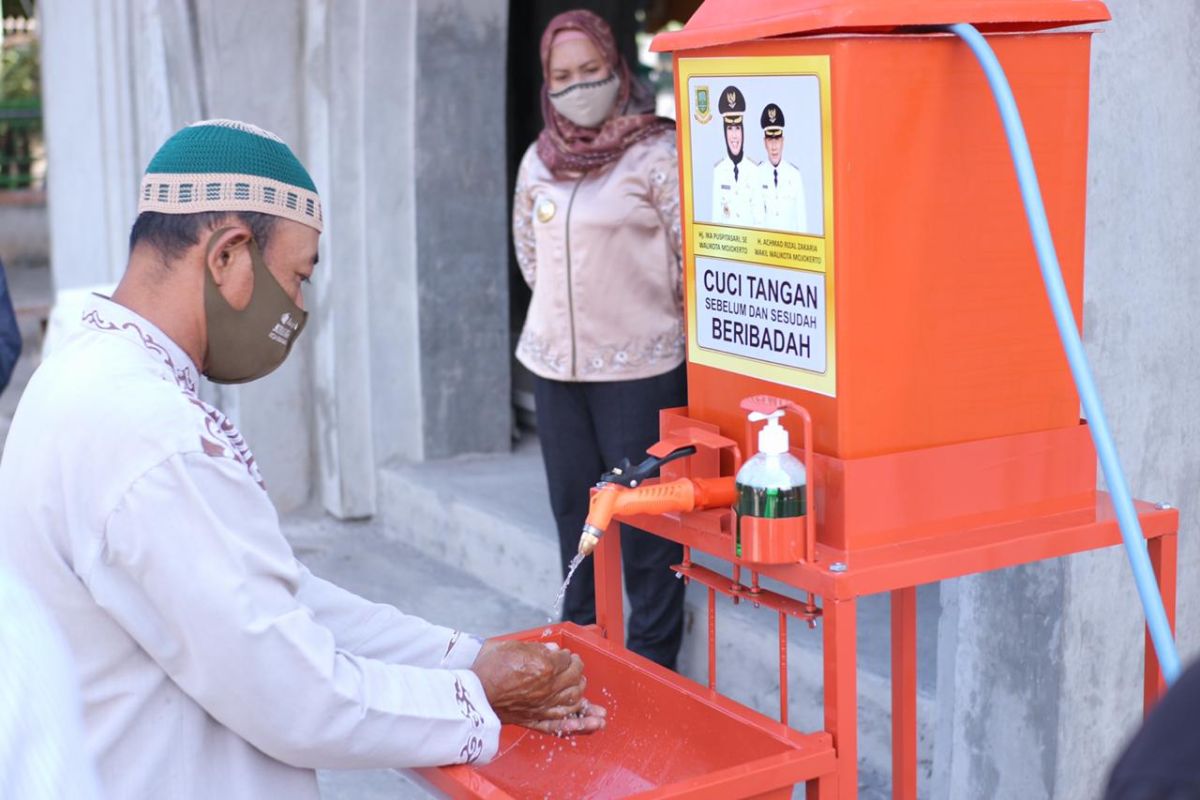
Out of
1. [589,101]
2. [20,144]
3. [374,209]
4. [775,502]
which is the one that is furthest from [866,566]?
[20,144]

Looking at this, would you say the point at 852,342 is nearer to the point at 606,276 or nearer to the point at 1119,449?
the point at 1119,449

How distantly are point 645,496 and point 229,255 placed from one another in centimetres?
58

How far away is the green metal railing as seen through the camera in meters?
14.1

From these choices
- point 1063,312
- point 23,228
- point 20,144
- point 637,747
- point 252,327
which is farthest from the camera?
point 20,144

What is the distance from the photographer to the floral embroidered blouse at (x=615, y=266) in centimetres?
379

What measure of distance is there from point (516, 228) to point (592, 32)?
598 millimetres

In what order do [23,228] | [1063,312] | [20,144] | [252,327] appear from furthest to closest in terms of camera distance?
[20,144] < [23,228] < [252,327] < [1063,312]

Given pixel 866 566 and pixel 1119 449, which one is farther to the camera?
pixel 1119 449

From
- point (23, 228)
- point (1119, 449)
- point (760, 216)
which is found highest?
point (760, 216)

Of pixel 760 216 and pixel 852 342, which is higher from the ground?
pixel 760 216

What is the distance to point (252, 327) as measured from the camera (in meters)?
1.92

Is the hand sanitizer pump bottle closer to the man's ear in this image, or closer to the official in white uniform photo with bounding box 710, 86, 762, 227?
the official in white uniform photo with bounding box 710, 86, 762, 227

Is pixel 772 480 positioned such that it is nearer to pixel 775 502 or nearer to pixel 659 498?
pixel 775 502

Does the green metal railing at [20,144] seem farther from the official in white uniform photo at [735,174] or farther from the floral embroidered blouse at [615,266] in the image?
the official in white uniform photo at [735,174]
